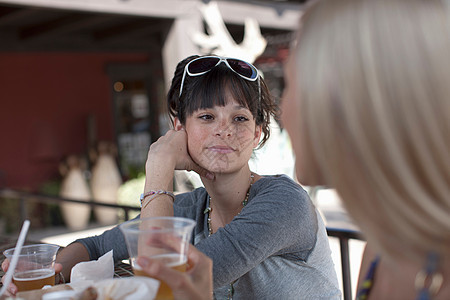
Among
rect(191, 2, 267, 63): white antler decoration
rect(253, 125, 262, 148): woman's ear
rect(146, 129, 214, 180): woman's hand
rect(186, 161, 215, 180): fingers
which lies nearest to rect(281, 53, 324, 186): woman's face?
rect(146, 129, 214, 180): woman's hand

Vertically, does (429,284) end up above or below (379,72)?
below

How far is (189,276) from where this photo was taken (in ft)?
3.07

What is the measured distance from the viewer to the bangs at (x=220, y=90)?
1.69 meters

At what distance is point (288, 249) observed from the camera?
1.50m

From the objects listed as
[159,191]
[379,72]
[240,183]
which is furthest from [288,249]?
[379,72]

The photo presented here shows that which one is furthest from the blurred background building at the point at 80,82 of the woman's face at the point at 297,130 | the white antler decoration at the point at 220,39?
the woman's face at the point at 297,130

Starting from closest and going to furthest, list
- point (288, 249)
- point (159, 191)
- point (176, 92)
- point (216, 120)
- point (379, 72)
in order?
point (379, 72), point (159, 191), point (288, 249), point (216, 120), point (176, 92)

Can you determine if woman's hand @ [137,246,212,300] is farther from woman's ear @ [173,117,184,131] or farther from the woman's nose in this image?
woman's ear @ [173,117,184,131]

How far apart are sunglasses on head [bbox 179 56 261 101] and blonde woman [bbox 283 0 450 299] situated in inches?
33.3

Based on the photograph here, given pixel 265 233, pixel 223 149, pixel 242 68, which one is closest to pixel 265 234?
pixel 265 233

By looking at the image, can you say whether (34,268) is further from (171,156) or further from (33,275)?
(171,156)

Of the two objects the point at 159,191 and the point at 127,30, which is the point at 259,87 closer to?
the point at 159,191

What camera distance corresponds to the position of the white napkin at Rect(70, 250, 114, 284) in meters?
1.29

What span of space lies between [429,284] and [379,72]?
347mm
